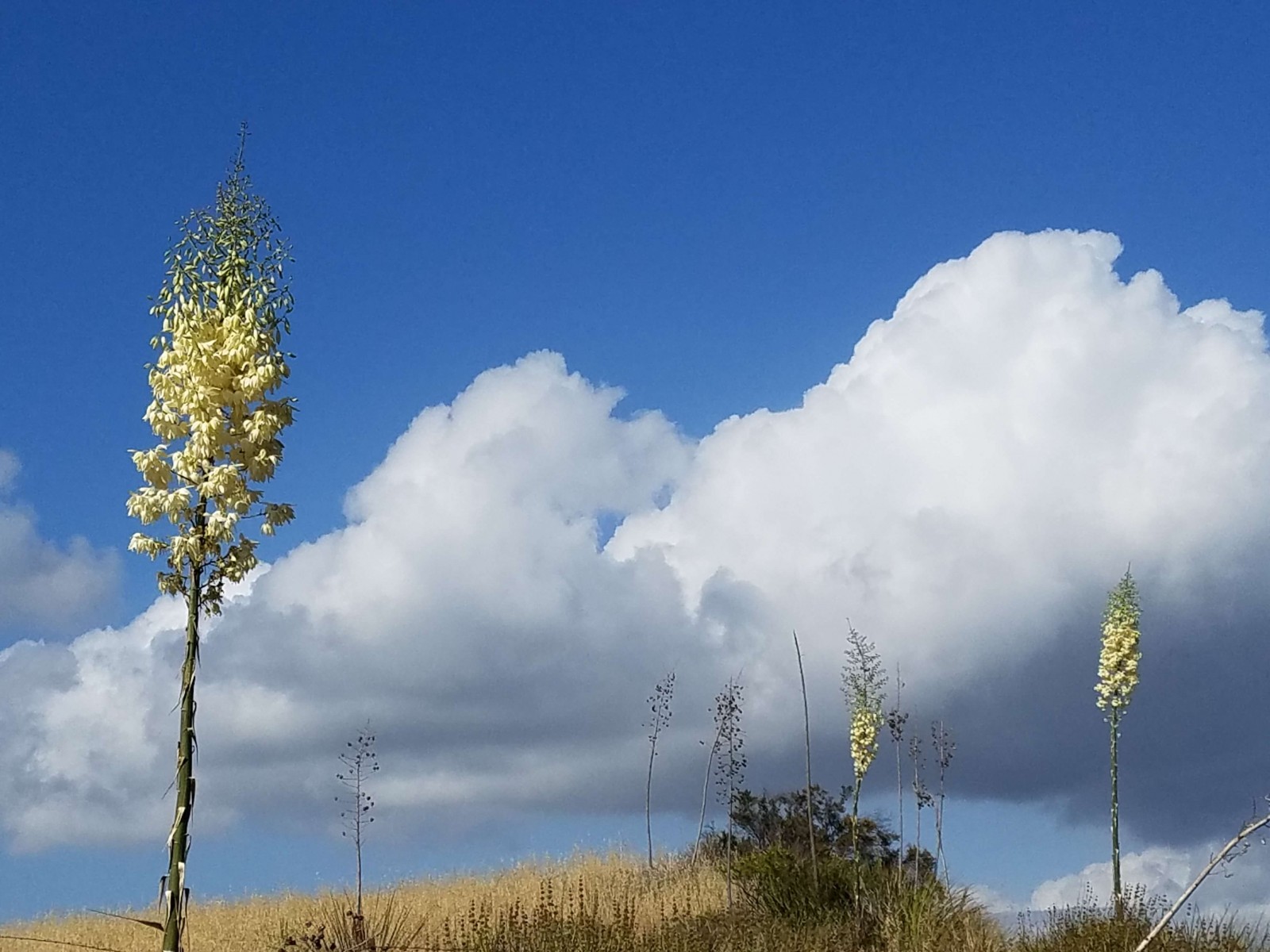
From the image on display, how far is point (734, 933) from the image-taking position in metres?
10.2

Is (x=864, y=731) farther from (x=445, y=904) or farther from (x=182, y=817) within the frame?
(x=182, y=817)

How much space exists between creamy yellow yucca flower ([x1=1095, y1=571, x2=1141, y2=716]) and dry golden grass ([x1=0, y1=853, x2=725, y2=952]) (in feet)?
14.9

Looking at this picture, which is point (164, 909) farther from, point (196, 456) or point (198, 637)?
point (196, 456)

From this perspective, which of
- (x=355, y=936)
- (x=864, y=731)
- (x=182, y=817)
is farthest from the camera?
(x=864, y=731)

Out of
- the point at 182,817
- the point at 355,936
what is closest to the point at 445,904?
the point at 355,936

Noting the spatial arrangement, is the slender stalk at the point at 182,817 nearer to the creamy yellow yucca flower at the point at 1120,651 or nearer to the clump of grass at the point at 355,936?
the clump of grass at the point at 355,936

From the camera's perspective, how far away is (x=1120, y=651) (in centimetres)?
1317

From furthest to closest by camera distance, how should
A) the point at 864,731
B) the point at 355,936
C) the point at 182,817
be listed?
1. the point at 864,731
2. the point at 355,936
3. the point at 182,817

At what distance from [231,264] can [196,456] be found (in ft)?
3.16

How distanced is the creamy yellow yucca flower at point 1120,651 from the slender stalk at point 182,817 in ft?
33.1

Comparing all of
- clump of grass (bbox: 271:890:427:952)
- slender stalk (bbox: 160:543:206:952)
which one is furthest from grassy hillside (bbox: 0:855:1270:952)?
slender stalk (bbox: 160:543:206:952)

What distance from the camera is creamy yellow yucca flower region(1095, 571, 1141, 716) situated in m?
13.1

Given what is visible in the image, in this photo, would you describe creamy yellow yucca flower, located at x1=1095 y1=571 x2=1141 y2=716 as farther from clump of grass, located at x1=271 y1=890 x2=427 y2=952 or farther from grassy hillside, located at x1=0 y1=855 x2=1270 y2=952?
clump of grass, located at x1=271 y1=890 x2=427 y2=952

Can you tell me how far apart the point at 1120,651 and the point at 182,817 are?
10327 millimetres
